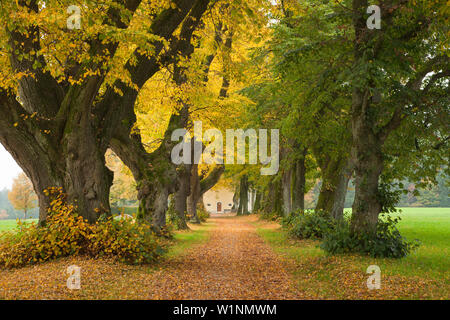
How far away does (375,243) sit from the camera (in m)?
10.5

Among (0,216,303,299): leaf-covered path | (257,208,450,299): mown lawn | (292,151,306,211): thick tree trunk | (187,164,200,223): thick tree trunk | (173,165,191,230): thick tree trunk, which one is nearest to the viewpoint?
(0,216,303,299): leaf-covered path

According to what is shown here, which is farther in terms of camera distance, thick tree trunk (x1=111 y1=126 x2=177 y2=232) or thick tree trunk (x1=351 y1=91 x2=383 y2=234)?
thick tree trunk (x1=111 y1=126 x2=177 y2=232)

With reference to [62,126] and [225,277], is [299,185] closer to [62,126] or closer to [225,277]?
[225,277]

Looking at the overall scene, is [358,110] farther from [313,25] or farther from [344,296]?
[344,296]

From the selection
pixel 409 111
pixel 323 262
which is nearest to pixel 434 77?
pixel 409 111

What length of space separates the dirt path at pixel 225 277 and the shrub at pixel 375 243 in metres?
1.76

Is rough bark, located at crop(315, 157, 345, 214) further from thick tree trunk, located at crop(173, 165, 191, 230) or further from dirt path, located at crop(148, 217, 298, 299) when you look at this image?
thick tree trunk, located at crop(173, 165, 191, 230)

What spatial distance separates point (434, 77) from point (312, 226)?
8.72 m

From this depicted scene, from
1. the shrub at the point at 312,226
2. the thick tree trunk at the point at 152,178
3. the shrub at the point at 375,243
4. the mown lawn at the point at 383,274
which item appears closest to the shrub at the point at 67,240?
the mown lawn at the point at 383,274

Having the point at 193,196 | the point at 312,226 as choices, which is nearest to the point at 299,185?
the point at 312,226

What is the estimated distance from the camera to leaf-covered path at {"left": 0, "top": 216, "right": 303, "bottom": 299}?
690 centimetres

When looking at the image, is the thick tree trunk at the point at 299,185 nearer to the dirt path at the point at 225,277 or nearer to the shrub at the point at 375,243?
the dirt path at the point at 225,277

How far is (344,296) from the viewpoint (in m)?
7.23

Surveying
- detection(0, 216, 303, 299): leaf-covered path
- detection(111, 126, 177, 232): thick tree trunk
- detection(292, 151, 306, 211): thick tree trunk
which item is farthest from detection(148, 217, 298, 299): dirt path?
detection(292, 151, 306, 211): thick tree trunk
